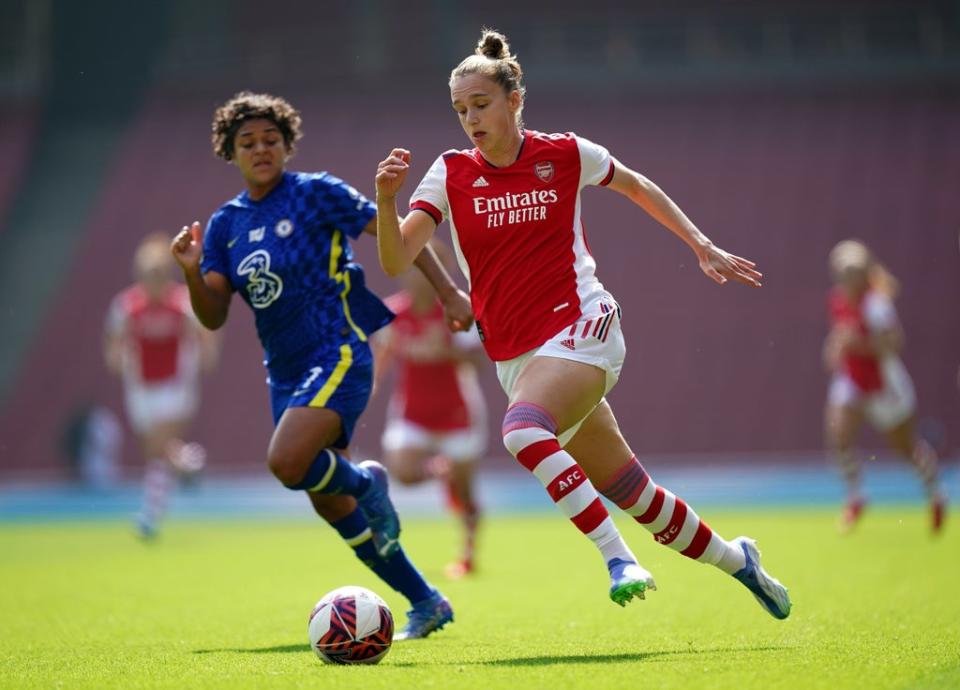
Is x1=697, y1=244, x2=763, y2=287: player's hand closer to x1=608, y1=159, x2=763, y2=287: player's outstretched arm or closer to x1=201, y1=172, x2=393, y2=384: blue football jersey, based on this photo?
x1=608, y1=159, x2=763, y2=287: player's outstretched arm

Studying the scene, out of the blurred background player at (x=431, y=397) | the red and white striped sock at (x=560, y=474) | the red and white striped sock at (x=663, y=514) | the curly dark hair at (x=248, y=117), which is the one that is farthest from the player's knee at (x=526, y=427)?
the blurred background player at (x=431, y=397)

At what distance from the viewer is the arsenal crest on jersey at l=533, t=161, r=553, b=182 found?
5.70 m

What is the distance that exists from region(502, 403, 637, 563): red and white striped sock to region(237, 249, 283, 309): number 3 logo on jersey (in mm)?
1588

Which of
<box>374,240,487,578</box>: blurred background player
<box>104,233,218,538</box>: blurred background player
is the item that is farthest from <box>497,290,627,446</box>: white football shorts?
<box>104,233,218,538</box>: blurred background player

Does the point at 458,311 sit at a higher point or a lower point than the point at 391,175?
lower

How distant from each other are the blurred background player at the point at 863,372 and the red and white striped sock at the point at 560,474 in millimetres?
7943

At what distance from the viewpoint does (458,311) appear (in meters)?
6.17

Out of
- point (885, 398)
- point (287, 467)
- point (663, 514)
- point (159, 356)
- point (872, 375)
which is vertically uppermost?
point (287, 467)

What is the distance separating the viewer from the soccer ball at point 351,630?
5328 millimetres

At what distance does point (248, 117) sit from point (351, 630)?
8.52 feet

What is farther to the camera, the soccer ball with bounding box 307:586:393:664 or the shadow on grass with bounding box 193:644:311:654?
the shadow on grass with bounding box 193:644:311:654

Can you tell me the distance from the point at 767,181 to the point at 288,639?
21.3 metres

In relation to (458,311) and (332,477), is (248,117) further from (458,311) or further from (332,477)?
(332,477)

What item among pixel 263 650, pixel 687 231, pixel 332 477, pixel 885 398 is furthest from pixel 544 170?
pixel 885 398
